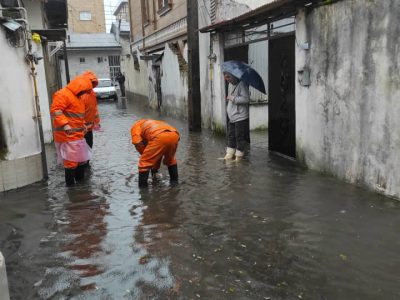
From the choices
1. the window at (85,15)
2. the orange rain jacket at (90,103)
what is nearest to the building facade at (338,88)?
the orange rain jacket at (90,103)

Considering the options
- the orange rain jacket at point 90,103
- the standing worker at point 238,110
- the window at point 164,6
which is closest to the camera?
the orange rain jacket at point 90,103

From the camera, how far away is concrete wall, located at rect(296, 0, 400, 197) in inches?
205

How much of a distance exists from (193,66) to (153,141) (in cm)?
655

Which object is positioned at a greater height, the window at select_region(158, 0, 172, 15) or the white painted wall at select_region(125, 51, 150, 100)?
the window at select_region(158, 0, 172, 15)

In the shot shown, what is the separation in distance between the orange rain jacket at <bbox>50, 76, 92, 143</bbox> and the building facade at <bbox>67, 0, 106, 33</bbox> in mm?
47811

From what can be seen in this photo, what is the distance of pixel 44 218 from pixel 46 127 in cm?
603

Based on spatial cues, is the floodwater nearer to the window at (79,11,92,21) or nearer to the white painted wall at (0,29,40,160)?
the white painted wall at (0,29,40,160)

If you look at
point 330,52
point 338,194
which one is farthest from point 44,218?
point 330,52

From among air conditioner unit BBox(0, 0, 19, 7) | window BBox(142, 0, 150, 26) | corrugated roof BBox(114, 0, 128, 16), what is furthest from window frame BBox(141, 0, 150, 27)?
corrugated roof BBox(114, 0, 128, 16)

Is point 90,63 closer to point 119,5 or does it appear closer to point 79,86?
point 119,5

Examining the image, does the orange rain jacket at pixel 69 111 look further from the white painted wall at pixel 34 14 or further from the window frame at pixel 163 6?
the window frame at pixel 163 6

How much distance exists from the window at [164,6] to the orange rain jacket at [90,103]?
9885 millimetres

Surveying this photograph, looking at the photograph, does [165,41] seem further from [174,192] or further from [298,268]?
[298,268]

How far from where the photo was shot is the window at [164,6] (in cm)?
1621
